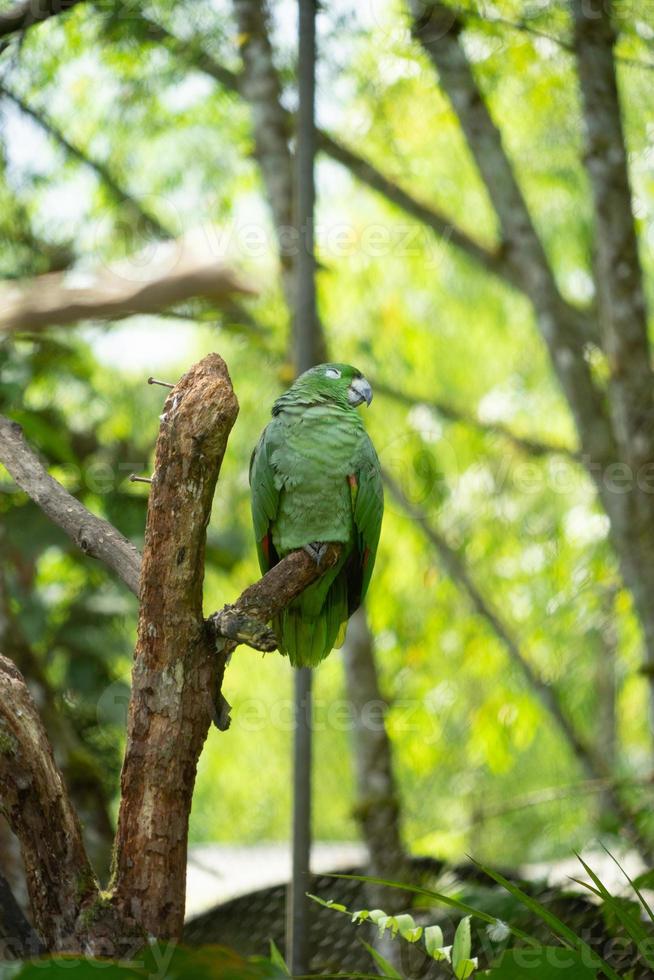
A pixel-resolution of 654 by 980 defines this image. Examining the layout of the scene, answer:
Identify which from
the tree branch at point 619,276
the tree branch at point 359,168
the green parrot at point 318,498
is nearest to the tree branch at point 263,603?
the green parrot at point 318,498

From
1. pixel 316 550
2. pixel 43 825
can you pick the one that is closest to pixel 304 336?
pixel 316 550

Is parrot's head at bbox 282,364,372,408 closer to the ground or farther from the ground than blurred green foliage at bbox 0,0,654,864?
closer to the ground

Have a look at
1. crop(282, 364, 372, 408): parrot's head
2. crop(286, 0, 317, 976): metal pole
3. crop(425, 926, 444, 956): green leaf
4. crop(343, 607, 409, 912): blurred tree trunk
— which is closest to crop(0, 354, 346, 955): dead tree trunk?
crop(425, 926, 444, 956): green leaf

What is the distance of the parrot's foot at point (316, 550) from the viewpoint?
171 cm

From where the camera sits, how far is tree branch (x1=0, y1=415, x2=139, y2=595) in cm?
151

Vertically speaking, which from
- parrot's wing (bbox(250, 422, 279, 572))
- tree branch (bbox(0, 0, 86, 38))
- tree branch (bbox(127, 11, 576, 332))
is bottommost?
parrot's wing (bbox(250, 422, 279, 572))

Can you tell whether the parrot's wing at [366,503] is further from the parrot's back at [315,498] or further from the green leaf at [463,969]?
A: the green leaf at [463,969]

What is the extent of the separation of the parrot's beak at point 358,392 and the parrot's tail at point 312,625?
1.16 feet

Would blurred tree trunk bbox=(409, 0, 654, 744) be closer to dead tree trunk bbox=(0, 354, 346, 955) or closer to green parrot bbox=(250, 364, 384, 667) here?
green parrot bbox=(250, 364, 384, 667)

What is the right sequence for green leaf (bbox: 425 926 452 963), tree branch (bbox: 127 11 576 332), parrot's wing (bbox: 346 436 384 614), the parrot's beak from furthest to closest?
1. tree branch (bbox: 127 11 576 332)
2. the parrot's beak
3. parrot's wing (bbox: 346 436 384 614)
4. green leaf (bbox: 425 926 452 963)

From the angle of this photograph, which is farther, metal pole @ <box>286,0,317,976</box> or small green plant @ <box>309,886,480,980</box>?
metal pole @ <box>286,0,317,976</box>

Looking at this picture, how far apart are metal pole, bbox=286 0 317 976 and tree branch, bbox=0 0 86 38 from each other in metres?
0.58

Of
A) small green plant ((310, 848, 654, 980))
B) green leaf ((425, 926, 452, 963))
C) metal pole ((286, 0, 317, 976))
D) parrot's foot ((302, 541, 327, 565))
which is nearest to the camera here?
small green plant ((310, 848, 654, 980))

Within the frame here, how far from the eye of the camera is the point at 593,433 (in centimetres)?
326
